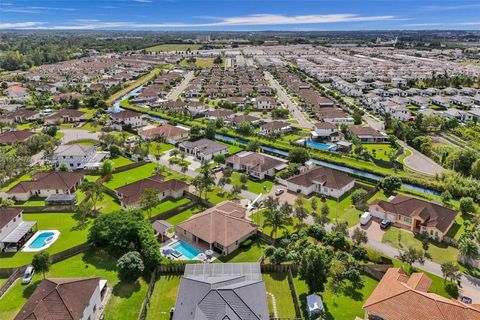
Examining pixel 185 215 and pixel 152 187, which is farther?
pixel 152 187

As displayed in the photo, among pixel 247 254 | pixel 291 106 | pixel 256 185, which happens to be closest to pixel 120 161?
pixel 256 185

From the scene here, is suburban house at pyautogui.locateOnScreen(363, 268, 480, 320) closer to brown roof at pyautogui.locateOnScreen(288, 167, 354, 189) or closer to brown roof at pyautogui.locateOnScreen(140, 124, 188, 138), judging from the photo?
brown roof at pyautogui.locateOnScreen(288, 167, 354, 189)

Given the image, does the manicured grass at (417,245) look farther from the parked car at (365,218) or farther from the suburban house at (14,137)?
the suburban house at (14,137)

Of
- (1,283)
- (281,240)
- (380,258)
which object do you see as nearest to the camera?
(1,283)

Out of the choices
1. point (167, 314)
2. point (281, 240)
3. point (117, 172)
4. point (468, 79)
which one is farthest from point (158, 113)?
point (468, 79)

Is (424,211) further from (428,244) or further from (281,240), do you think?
(281,240)

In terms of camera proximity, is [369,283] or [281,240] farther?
[281,240]

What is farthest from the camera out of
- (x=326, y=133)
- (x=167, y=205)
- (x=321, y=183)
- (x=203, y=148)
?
(x=326, y=133)

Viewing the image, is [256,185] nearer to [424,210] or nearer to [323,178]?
[323,178]
